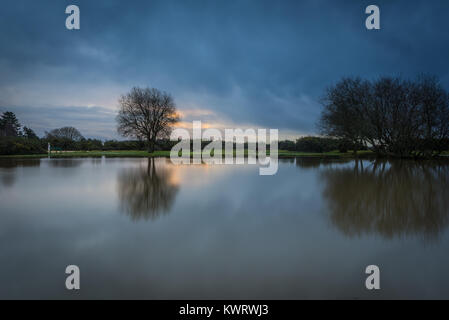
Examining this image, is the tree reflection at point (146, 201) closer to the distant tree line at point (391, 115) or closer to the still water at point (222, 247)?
the still water at point (222, 247)

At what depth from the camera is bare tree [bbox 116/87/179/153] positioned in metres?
29.0

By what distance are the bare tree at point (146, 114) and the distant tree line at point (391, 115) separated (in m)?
20.8

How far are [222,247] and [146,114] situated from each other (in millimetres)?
29895

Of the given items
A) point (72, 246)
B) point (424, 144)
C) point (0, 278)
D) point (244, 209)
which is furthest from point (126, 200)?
point (424, 144)

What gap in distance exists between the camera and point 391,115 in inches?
992

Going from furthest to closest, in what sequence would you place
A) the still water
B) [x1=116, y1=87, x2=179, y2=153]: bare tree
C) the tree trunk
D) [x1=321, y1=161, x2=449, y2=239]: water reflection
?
the tree trunk
[x1=116, y1=87, x2=179, y2=153]: bare tree
[x1=321, y1=161, x2=449, y2=239]: water reflection
the still water

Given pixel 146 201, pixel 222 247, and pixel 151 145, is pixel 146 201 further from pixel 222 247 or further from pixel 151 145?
pixel 151 145

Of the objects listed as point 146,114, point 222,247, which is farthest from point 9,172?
point 146,114

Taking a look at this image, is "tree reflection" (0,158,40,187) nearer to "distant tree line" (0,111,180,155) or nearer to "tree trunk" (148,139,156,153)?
"distant tree line" (0,111,180,155)

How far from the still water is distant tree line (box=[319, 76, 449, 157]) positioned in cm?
2412

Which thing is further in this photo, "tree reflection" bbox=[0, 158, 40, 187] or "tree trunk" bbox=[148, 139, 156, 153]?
"tree trunk" bbox=[148, 139, 156, 153]
